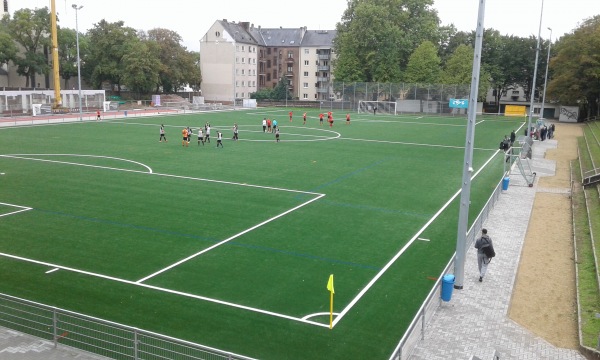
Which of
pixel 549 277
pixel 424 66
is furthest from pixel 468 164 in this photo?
pixel 424 66

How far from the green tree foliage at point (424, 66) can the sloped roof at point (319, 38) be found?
3152cm

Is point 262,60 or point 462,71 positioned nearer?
point 462,71

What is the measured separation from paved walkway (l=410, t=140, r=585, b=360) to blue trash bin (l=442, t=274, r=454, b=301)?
0.65 ft

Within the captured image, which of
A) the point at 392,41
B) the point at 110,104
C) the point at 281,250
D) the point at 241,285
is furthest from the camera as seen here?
the point at 392,41

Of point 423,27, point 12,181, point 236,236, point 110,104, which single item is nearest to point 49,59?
point 110,104

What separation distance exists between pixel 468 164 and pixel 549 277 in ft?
15.8

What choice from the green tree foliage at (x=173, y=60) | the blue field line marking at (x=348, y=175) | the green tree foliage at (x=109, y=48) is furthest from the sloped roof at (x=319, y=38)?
the blue field line marking at (x=348, y=175)

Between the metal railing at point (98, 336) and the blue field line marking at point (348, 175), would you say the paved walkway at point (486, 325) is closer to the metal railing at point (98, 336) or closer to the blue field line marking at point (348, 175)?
the metal railing at point (98, 336)

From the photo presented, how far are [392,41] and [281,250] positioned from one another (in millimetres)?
77260

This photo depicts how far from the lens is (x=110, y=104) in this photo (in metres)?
81.8

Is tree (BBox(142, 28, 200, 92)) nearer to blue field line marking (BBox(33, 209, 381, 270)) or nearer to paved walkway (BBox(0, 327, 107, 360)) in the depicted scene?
blue field line marking (BBox(33, 209, 381, 270))

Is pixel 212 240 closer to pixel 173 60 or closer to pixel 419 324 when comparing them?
pixel 419 324

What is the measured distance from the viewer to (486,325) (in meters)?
→ 12.6

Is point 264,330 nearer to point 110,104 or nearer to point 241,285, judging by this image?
point 241,285
